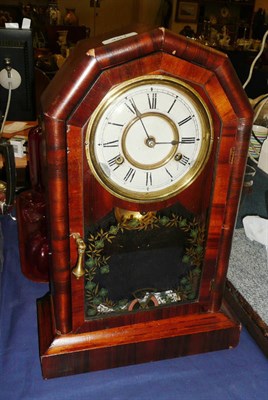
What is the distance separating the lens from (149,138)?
2.10 ft

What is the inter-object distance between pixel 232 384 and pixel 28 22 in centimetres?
141

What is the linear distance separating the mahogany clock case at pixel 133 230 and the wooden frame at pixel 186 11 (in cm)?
477

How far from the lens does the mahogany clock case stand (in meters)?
0.59

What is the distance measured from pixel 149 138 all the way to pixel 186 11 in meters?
4.97

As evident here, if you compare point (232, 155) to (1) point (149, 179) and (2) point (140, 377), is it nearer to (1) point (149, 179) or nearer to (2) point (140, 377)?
(1) point (149, 179)

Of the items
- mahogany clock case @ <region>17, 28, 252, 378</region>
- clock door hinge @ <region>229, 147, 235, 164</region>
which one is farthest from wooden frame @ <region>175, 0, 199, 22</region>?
clock door hinge @ <region>229, 147, 235, 164</region>

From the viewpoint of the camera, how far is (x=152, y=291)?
2.58 ft

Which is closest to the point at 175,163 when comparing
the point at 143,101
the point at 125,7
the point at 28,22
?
the point at 143,101

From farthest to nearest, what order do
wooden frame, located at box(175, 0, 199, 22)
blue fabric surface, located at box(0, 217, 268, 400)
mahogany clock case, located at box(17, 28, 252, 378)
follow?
wooden frame, located at box(175, 0, 199, 22), blue fabric surface, located at box(0, 217, 268, 400), mahogany clock case, located at box(17, 28, 252, 378)

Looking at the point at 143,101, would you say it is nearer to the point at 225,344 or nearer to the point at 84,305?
the point at 84,305

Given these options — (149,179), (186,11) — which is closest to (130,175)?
(149,179)

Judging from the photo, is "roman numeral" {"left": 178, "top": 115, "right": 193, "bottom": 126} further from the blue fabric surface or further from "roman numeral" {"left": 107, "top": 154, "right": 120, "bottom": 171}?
the blue fabric surface

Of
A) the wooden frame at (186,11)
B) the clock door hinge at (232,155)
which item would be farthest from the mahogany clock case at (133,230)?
the wooden frame at (186,11)

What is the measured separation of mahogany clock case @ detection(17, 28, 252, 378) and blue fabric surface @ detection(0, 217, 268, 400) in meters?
0.02
